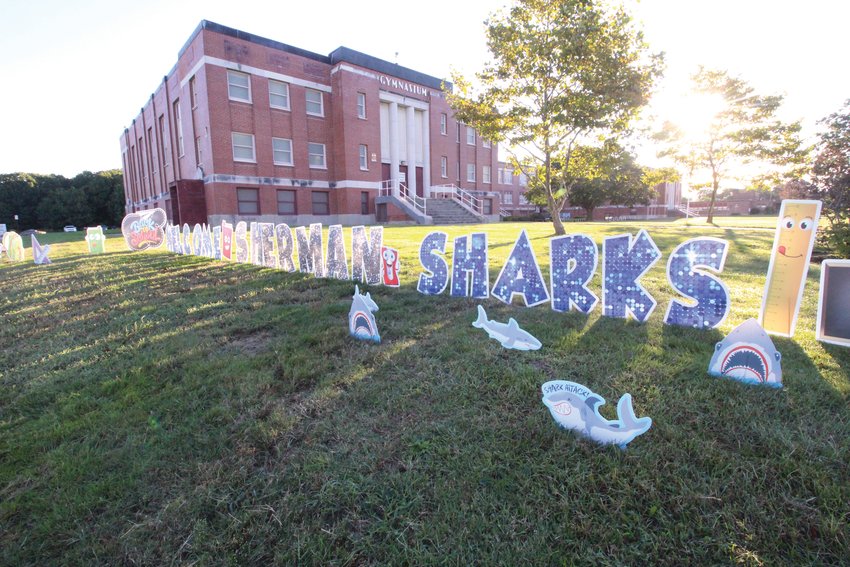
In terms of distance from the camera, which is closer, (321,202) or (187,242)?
(187,242)

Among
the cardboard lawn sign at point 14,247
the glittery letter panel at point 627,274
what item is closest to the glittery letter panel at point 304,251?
the glittery letter panel at point 627,274

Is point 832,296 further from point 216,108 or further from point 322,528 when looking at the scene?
point 216,108

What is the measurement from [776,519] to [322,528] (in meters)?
2.01

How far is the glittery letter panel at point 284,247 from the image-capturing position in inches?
320

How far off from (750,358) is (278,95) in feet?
91.4

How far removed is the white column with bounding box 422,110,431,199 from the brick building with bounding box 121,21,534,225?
3.1 inches

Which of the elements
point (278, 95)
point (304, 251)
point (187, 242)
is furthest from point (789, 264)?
point (278, 95)

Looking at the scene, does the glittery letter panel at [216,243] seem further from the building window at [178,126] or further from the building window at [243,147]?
the building window at [178,126]

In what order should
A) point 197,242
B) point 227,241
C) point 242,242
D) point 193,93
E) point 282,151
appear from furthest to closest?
point 282,151 < point 193,93 < point 197,242 < point 227,241 < point 242,242

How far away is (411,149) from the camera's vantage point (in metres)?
31.4

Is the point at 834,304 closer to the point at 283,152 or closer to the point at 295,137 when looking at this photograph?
the point at 283,152

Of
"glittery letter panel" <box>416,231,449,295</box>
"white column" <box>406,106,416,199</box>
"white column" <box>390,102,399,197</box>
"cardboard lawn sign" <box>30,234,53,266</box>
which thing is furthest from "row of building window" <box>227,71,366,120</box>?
"glittery letter panel" <box>416,231,449,295</box>

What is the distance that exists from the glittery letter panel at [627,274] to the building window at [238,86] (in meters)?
25.1

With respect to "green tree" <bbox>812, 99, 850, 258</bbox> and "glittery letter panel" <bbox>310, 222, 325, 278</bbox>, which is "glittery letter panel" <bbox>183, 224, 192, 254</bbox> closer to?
"glittery letter panel" <bbox>310, 222, 325, 278</bbox>
